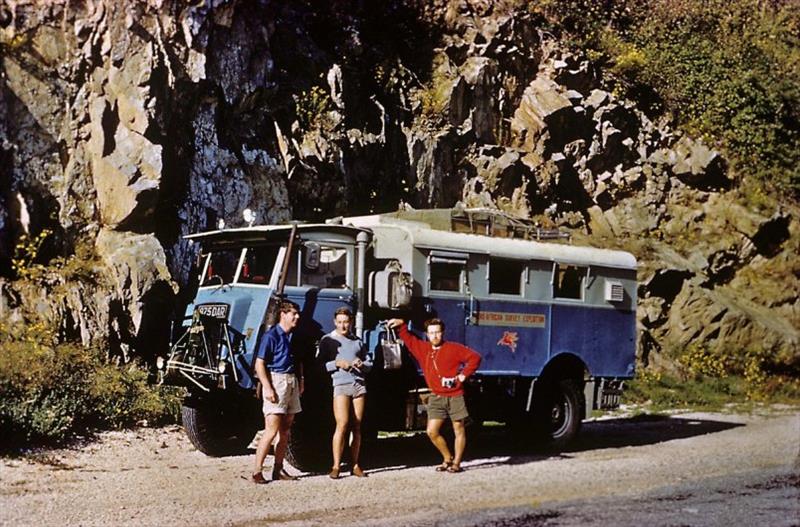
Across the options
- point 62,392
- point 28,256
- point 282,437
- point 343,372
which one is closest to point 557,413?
point 343,372

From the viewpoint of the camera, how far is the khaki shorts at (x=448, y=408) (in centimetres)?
1170

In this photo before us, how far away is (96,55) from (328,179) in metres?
5.45

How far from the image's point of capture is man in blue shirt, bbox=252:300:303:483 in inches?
415

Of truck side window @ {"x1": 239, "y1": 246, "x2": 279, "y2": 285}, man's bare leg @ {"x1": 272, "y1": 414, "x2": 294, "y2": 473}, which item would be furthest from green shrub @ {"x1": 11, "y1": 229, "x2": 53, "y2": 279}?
man's bare leg @ {"x1": 272, "y1": 414, "x2": 294, "y2": 473}

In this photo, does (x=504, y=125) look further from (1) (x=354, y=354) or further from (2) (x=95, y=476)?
(2) (x=95, y=476)

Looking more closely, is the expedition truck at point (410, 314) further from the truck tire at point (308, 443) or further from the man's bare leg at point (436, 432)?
the man's bare leg at point (436, 432)

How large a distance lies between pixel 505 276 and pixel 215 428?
4.80m

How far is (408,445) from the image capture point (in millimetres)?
14633

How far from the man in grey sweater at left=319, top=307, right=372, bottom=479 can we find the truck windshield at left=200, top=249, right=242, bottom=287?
1.78 metres

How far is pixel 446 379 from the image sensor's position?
38.3 ft

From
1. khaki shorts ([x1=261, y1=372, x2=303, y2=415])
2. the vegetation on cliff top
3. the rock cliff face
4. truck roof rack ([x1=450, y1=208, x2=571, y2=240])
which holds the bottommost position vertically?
khaki shorts ([x1=261, y1=372, x2=303, y2=415])

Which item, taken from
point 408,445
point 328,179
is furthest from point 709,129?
point 408,445

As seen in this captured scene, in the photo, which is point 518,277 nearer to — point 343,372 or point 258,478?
point 343,372

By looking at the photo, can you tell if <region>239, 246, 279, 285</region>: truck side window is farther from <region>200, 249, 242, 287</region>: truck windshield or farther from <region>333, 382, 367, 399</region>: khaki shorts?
<region>333, 382, 367, 399</region>: khaki shorts
